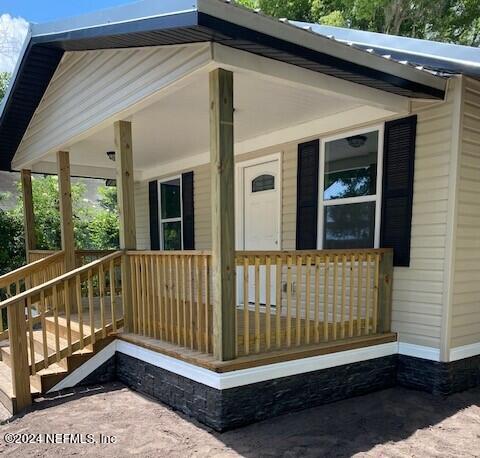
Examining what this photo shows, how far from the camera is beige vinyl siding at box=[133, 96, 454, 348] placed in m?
3.34

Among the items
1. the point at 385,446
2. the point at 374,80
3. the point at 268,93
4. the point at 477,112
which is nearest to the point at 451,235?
the point at 477,112

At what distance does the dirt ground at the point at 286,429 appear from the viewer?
2.53 m

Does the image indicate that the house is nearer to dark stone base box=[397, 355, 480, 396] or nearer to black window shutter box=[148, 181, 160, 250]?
dark stone base box=[397, 355, 480, 396]

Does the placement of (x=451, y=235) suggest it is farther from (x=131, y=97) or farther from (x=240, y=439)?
(x=131, y=97)

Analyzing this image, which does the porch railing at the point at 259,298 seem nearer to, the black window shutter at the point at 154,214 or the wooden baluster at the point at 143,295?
the wooden baluster at the point at 143,295

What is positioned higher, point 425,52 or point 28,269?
point 425,52

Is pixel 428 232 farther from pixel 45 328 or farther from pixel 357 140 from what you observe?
pixel 45 328

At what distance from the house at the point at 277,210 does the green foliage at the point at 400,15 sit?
26.3 ft

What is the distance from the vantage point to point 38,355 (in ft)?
13.1

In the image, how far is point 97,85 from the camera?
3.88 m

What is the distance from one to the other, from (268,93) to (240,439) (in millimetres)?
2898

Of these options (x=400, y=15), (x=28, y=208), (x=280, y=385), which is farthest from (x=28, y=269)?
(x=400, y=15)

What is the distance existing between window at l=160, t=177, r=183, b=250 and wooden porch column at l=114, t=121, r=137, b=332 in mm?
2875

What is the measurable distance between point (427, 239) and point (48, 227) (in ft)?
31.9
